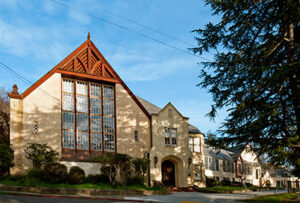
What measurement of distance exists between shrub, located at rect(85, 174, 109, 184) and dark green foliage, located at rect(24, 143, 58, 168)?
353 centimetres

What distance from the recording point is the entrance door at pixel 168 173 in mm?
36188

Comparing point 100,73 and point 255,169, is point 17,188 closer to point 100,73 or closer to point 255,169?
point 100,73

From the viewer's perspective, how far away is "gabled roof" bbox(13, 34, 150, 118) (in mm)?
31703

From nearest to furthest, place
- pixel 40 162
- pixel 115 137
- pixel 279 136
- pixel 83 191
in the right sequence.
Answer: pixel 279 136 < pixel 83 191 < pixel 40 162 < pixel 115 137

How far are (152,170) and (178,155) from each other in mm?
3326

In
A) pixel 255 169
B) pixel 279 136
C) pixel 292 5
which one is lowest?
pixel 255 169

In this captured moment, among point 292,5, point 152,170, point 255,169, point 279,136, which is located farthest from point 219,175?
Answer: point 292,5

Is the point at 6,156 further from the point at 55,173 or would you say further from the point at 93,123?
the point at 93,123

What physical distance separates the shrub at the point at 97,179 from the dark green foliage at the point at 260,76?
14.1 metres

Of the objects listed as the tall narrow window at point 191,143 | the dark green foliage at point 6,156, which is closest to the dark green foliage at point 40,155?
the dark green foliage at point 6,156

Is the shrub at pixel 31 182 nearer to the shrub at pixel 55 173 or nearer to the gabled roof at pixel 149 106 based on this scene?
the shrub at pixel 55 173

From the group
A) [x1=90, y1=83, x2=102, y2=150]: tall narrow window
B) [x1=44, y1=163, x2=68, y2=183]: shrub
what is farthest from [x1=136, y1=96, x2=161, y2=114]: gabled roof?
[x1=44, y1=163, x2=68, y2=183]: shrub

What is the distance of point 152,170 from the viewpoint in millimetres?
33875

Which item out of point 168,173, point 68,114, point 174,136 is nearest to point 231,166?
point 168,173
